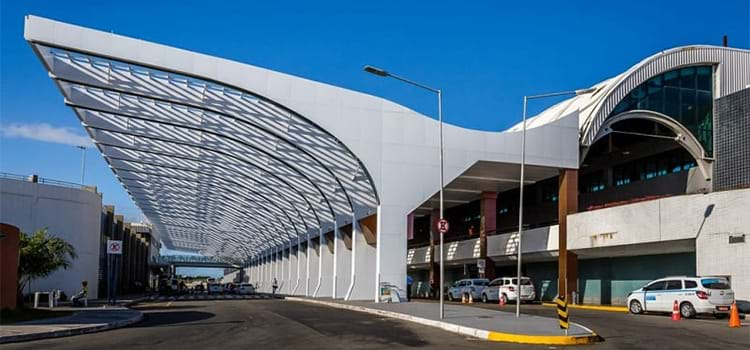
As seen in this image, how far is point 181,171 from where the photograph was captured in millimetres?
59562

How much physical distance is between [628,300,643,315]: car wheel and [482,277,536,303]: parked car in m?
10.8

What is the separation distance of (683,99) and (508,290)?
51.2 ft

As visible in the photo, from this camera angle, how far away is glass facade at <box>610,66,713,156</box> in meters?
43.3

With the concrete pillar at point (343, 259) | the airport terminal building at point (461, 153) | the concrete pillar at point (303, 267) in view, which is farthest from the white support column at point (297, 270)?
the concrete pillar at point (343, 259)

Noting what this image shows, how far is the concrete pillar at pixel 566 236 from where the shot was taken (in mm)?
41656

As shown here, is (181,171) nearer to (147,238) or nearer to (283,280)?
(283,280)

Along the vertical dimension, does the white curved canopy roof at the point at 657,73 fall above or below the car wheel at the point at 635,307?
above

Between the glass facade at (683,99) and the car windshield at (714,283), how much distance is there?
57.7 feet

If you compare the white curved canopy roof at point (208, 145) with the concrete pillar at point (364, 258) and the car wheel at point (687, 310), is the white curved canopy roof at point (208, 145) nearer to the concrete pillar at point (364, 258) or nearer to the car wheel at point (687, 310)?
the concrete pillar at point (364, 258)

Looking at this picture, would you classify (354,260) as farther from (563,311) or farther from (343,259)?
(563,311)

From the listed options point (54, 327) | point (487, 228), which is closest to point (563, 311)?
point (54, 327)

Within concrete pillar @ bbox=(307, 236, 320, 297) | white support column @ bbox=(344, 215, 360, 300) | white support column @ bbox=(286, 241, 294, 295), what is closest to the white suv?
white support column @ bbox=(344, 215, 360, 300)

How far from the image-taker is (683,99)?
44.3 m

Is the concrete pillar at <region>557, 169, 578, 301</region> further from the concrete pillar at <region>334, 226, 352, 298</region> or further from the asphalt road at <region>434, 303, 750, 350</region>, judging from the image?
the concrete pillar at <region>334, 226, 352, 298</region>
